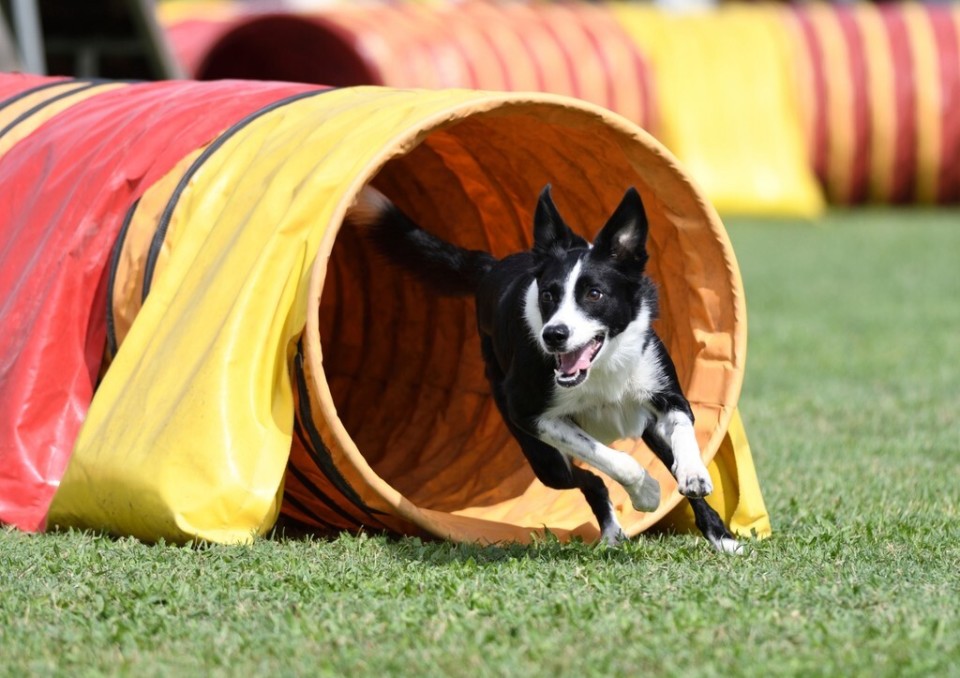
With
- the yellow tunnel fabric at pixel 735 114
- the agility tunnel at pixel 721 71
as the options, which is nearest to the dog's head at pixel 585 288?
the agility tunnel at pixel 721 71

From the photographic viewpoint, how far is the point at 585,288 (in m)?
4.91

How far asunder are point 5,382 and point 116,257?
0.62m

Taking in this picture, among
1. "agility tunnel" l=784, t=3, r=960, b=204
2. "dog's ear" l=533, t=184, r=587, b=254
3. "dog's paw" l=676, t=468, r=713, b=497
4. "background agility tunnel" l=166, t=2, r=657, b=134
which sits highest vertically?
"dog's ear" l=533, t=184, r=587, b=254

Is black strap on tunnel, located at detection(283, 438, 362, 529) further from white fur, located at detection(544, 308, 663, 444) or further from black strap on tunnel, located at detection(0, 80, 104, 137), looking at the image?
black strap on tunnel, located at detection(0, 80, 104, 137)

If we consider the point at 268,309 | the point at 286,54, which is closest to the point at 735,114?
the point at 286,54

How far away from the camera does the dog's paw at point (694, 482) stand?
4926mm

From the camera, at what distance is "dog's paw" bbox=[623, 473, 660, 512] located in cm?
503

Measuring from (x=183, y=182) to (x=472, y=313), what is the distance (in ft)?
5.88

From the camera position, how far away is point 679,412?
5.14m

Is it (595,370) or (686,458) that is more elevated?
(595,370)

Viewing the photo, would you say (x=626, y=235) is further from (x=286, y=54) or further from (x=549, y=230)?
(x=286, y=54)

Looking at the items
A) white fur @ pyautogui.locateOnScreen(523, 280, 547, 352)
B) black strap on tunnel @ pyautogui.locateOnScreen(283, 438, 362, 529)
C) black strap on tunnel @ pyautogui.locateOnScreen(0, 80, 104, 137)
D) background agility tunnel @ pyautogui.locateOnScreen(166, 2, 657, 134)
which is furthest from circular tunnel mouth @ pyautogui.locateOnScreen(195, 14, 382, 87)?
white fur @ pyautogui.locateOnScreen(523, 280, 547, 352)

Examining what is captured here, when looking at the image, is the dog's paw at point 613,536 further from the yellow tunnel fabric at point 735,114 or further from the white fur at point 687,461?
the yellow tunnel fabric at point 735,114

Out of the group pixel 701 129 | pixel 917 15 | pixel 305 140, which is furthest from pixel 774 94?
pixel 305 140
